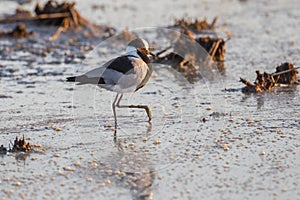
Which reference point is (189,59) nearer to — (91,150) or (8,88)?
(8,88)

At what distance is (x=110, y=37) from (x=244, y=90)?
12.8 ft

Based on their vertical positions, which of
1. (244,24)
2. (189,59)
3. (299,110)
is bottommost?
(299,110)

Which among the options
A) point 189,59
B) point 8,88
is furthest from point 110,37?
point 8,88

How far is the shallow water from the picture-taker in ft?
16.2

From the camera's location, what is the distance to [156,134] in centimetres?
629

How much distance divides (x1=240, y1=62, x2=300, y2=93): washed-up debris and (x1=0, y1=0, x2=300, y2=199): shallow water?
14cm

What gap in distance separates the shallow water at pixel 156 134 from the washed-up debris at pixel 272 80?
0.14 meters

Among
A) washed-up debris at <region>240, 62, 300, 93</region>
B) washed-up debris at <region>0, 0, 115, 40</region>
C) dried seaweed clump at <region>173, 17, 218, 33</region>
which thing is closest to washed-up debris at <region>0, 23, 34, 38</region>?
washed-up debris at <region>0, 0, 115, 40</region>

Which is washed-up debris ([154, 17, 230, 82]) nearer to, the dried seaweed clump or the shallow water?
the shallow water

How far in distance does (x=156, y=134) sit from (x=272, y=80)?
82.1 inches

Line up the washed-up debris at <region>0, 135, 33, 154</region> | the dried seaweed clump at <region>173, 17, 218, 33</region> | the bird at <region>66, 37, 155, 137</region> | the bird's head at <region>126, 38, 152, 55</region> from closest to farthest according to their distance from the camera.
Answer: the washed-up debris at <region>0, 135, 33, 154</region>
the bird at <region>66, 37, 155, 137</region>
the bird's head at <region>126, 38, 152, 55</region>
the dried seaweed clump at <region>173, 17, 218, 33</region>

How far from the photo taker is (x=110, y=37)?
11109 millimetres

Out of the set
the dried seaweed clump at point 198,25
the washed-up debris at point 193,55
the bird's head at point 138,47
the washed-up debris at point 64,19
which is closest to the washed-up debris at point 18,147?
the bird's head at point 138,47

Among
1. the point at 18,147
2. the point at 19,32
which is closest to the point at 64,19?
the point at 19,32
